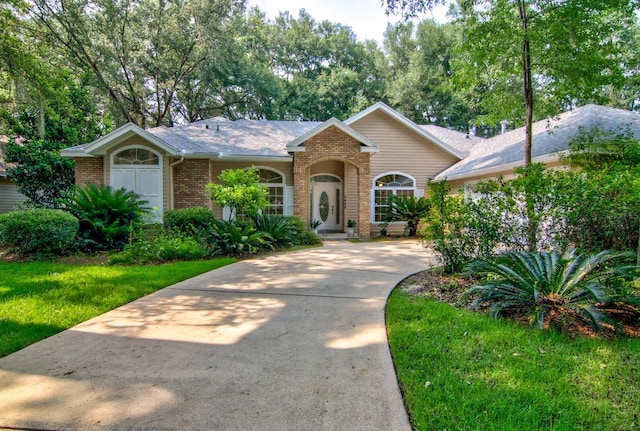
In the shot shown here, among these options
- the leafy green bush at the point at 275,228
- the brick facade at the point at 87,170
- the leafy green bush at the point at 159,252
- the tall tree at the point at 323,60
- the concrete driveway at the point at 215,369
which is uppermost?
the tall tree at the point at 323,60

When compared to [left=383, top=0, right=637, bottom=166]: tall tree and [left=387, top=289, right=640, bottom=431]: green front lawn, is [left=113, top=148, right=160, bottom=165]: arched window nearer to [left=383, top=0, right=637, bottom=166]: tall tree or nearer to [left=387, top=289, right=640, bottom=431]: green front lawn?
[left=383, top=0, right=637, bottom=166]: tall tree

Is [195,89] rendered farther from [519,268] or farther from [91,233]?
[519,268]

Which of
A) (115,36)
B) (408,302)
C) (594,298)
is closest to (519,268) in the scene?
(594,298)

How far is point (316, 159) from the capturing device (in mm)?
13328

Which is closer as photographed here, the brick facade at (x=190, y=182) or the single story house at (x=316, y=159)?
the single story house at (x=316, y=159)

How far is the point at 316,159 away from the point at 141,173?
610 centimetres

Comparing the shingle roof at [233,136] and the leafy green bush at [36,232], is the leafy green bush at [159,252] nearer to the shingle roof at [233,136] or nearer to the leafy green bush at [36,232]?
the leafy green bush at [36,232]

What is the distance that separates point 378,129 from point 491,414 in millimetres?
14524

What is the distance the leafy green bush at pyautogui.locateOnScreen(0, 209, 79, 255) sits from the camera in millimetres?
8352

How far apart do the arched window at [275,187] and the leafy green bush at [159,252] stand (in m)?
5.80

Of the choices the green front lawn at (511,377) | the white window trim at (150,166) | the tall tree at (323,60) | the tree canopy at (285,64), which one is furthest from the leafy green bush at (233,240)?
the tall tree at (323,60)

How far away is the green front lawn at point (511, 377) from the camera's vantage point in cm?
238

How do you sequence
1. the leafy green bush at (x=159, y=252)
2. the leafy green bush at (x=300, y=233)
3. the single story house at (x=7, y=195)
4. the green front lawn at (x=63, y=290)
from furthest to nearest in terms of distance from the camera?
the single story house at (x=7, y=195)
the leafy green bush at (x=300, y=233)
the leafy green bush at (x=159, y=252)
the green front lawn at (x=63, y=290)

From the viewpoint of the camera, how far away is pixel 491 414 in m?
2.42
